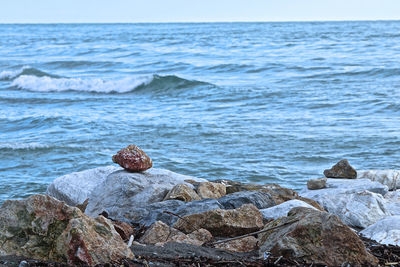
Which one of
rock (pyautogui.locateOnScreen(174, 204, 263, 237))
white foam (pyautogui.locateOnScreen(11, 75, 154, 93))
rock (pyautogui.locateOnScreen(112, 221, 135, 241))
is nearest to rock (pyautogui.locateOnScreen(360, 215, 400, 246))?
rock (pyautogui.locateOnScreen(174, 204, 263, 237))

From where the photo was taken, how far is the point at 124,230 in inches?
162

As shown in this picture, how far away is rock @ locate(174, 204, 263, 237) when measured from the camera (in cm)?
434

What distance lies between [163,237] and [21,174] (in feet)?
17.2

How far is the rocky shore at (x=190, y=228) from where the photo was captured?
317 cm

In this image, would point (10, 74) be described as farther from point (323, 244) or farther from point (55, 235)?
point (323, 244)

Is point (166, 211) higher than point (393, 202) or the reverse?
higher

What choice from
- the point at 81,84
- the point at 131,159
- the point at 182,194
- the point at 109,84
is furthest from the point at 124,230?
the point at 81,84

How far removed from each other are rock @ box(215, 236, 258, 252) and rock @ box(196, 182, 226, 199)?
1966 mm

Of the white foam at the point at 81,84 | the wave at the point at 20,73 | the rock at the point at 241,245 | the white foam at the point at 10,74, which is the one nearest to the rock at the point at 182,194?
the rock at the point at 241,245

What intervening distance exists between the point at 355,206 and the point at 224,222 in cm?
178

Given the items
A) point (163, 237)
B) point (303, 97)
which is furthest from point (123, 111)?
point (163, 237)

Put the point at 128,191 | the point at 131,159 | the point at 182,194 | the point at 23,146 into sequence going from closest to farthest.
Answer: the point at 182,194
the point at 128,191
the point at 131,159
the point at 23,146

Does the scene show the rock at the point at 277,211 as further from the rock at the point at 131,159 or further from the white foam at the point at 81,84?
the white foam at the point at 81,84

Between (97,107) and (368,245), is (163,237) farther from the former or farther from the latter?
(97,107)
